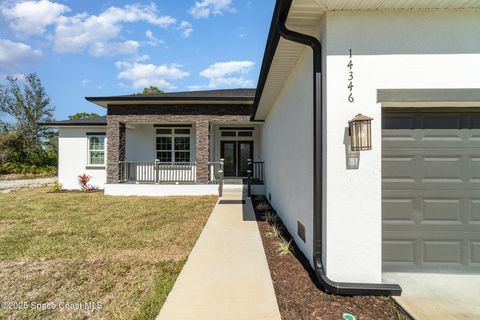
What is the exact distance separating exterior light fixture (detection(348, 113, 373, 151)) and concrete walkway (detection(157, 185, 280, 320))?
212 centimetres

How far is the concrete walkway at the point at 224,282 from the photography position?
246 cm

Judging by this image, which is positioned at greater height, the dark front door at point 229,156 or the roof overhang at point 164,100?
the roof overhang at point 164,100

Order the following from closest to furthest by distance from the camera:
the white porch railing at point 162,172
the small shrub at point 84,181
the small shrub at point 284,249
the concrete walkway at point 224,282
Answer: the concrete walkway at point 224,282, the small shrub at point 284,249, the white porch railing at point 162,172, the small shrub at point 84,181

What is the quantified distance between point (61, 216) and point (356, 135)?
845cm

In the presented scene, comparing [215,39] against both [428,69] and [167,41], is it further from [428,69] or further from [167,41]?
[428,69]

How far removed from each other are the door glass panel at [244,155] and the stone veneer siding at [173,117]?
252 cm

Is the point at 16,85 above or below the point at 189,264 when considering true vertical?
above

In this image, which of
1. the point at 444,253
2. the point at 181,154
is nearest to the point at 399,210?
the point at 444,253

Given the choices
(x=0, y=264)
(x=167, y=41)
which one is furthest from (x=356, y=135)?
(x=167, y=41)

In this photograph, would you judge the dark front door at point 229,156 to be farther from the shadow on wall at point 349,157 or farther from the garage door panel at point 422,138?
the shadow on wall at point 349,157

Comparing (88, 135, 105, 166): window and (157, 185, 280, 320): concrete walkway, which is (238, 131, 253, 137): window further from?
(157, 185, 280, 320): concrete walkway

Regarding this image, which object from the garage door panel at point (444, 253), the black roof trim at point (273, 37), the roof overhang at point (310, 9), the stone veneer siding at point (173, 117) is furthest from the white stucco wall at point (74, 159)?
the garage door panel at point (444, 253)

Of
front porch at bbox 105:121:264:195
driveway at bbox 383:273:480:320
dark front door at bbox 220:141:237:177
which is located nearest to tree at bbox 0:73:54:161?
front porch at bbox 105:121:264:195

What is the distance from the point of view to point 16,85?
85.2 ft
